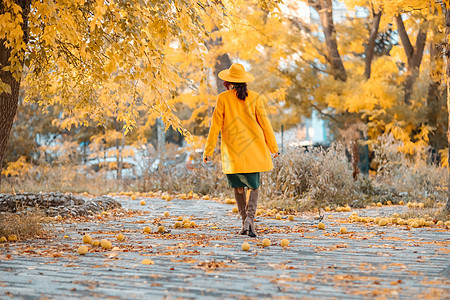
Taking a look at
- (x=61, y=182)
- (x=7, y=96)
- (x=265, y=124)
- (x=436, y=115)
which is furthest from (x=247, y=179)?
(x=436, y=115)

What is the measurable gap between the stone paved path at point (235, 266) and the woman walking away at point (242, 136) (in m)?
0.57

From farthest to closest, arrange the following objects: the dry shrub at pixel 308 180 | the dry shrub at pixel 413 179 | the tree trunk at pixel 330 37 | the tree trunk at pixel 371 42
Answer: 1. the tree trunk at pixel 371 42
2. the tree trunk at pixel 330 37
3. the dry shrub at pixel 413 179
4. the dry shrub at pixel 308 180

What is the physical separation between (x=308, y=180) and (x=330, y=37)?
303 inches

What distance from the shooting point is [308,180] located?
8.77m

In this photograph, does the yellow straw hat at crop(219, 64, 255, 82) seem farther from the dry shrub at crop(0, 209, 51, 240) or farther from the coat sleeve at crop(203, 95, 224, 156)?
the dry shrub at crop(0, 209, 51, 240)

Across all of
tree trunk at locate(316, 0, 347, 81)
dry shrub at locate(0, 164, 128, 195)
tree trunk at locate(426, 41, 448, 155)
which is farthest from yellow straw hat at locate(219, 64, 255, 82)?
tree trunk at locate(426, 41, 448, 155)

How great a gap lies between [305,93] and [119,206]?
9.59 meters

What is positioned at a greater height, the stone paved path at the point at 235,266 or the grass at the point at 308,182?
the grass at the point at 308,182

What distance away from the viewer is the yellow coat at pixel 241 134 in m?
5.23

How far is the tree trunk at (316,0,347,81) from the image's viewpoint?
1467cm

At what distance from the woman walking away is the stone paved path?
0.57 m

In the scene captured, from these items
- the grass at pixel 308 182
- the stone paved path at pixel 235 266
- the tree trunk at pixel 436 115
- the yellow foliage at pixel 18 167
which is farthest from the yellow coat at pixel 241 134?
the tree trunk at pixel 436 115

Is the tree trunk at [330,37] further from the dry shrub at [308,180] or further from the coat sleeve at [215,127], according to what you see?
the coat sleeve at [215,127]

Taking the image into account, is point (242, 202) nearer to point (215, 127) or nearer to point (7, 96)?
point (215, 127)
